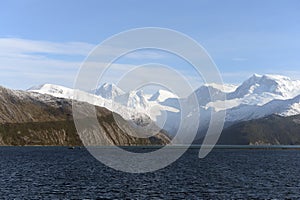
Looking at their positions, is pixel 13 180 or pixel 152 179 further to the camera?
pixel 152 179

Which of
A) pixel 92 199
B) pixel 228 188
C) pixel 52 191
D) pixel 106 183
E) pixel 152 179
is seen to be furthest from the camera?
pixel 152 179

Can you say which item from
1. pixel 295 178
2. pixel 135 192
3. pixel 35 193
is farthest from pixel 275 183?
pixel 35 193

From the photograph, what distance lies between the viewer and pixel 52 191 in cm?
9881

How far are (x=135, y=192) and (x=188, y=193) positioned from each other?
11657mm

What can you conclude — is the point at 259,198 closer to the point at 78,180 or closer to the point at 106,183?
the point at 106,183

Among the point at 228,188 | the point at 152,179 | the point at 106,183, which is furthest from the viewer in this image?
the point at 152,179

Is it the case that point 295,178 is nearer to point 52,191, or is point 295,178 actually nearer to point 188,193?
point 188,193

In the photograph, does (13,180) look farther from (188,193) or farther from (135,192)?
(188,193)

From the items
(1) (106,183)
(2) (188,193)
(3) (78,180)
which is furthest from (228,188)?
(3) (78,180)

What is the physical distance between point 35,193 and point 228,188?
44.8m

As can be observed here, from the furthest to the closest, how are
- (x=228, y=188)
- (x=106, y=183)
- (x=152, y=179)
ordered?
(x=152, y=179)
(x=106, y=183)
(x=228, y=188)

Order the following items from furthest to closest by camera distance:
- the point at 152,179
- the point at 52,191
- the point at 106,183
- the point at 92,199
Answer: the point at 152,179, the point at 106,183, the point at 52,191, the point at 92,199

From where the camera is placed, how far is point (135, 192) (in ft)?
329

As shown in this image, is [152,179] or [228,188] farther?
[152,179]
